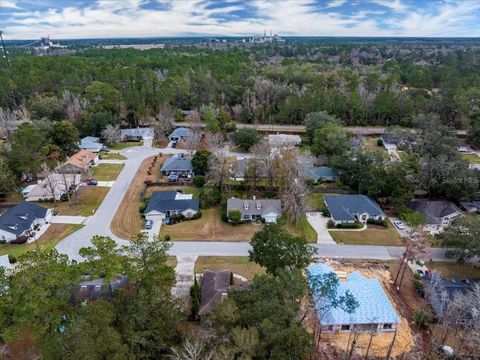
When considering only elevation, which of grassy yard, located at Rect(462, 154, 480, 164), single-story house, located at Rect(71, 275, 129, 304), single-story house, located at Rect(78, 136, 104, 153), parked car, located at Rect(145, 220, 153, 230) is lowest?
parked car, located at Rect(145, 220, 153, 230)

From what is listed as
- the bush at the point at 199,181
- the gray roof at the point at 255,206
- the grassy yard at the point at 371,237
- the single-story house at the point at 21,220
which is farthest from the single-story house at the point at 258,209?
the single-story house at the point at 21,220

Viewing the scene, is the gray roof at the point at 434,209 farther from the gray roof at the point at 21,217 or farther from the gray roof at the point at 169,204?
the gray roof at the point at 21,217

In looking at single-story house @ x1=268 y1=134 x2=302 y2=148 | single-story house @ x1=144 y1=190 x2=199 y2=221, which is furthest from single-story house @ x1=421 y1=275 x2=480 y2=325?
single-story house @ x1=268 y1=134 x2=302 y2=148

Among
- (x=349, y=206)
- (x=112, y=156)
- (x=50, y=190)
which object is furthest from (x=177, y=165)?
(x=349, y=206)

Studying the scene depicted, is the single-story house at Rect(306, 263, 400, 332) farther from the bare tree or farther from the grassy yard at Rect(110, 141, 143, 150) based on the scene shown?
the bare tree

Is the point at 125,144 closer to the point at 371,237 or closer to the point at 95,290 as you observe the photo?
the point at 95,290
